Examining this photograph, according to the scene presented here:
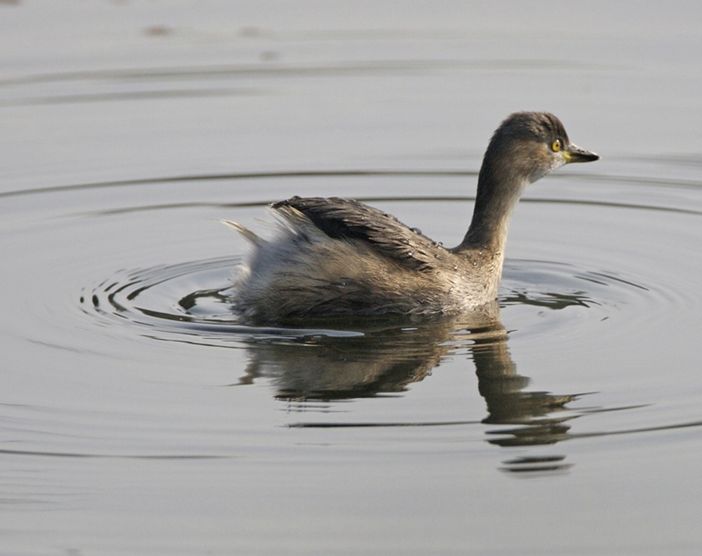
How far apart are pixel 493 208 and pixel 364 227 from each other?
3.84ft

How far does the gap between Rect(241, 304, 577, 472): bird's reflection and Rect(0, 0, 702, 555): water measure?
20 mm

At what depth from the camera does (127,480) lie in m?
5.62

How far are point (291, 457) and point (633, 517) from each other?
133 centimetres

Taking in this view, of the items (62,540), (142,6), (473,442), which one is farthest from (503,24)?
(62,540)

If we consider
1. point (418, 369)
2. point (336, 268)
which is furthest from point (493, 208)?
point (418, 369)

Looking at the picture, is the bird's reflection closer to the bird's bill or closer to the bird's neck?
Result: the bird's neck

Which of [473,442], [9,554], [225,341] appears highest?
[225,341]

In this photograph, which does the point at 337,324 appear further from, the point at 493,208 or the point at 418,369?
the point at 493,208

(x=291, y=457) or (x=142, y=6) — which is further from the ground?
(x=142, y=6)

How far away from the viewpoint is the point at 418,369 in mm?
7012

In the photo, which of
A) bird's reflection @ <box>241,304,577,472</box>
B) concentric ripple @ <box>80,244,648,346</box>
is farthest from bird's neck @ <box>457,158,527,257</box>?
bird's reflection @ <box>241,304,577,472</box>

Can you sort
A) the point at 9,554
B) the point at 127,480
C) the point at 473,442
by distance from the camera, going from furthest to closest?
the point at 473,442 → the point at 127,480 → the point at 9,554

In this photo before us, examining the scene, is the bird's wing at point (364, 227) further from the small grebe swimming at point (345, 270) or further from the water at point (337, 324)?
the water at point (337, 324)

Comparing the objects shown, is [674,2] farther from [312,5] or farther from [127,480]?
[127,480]
